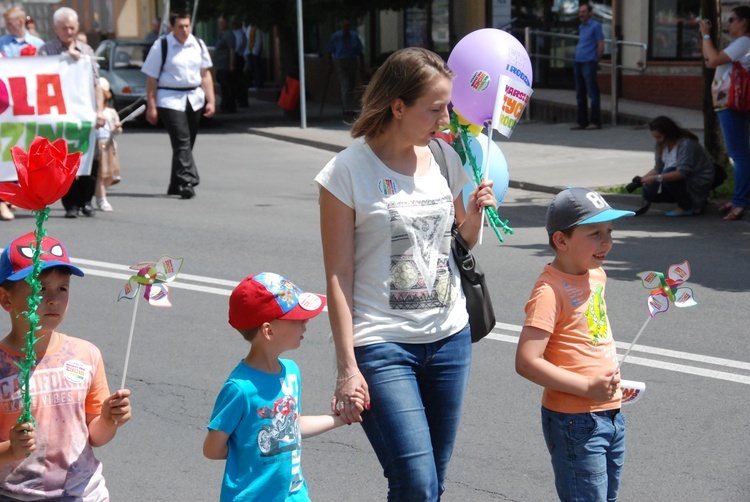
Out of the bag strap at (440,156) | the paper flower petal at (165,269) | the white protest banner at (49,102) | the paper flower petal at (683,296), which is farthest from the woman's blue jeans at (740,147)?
the paper flower petal at (165,269)

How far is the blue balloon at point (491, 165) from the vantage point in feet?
14.1

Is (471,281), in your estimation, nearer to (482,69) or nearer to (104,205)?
(482,69)

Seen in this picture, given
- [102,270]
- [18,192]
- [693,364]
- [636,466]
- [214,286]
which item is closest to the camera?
[18,192]

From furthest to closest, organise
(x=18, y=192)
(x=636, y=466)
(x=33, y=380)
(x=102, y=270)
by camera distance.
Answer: (x=102, y=270)
(x=636, y=466)
(x=33, y=380)
(x=18, y=192)

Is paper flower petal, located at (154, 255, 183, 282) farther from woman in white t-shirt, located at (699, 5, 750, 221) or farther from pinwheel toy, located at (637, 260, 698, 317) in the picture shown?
woman in white t-shirt, located at (699, 5, 750, 221)

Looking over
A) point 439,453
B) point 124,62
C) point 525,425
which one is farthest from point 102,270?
point 124,62

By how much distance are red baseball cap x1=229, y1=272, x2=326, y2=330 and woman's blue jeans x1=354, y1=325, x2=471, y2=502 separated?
0.80 ft

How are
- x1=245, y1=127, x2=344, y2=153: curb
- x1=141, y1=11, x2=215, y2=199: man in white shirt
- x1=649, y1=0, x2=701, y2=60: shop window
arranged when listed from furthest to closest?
x1=649, y1=0, x2=701, y2=60: shop window < x1=245, y1=127, x2=344, y2=153: curb < x1=141, y1=11, x2=215, y2=199: man in white shirt

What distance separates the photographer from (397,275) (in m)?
3.56

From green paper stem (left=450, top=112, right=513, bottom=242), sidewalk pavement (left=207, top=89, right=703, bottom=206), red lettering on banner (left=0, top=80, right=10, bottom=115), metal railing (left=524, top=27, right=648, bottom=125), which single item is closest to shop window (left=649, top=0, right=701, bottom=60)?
metal railing (left=524, top=27, right=648, bottom=125)

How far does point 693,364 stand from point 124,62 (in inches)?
742

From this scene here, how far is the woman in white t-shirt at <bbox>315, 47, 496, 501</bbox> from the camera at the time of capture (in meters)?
3.48

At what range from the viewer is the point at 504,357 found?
269 inches

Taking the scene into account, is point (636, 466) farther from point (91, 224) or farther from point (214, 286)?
point (91, 224)
